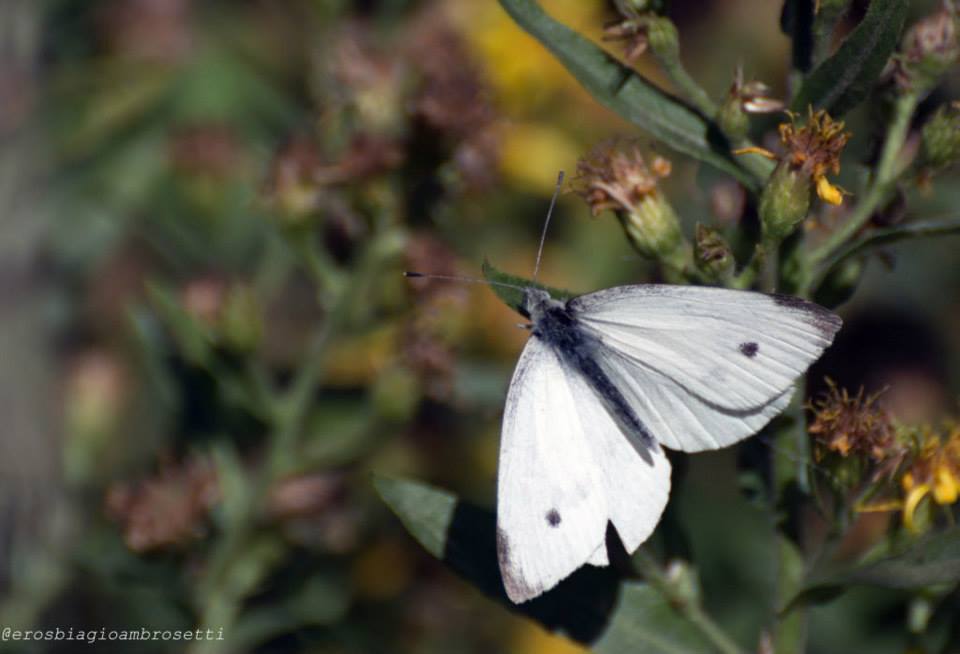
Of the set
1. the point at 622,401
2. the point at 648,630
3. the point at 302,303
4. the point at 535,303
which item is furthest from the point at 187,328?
the point at 302,303

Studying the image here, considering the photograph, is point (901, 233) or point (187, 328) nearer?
point (901, 233)

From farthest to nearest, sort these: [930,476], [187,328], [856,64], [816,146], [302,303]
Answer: [302,303], [187,328], [930,476], [816,146], [856,64]

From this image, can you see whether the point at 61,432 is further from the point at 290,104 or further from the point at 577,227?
the point at 577,227

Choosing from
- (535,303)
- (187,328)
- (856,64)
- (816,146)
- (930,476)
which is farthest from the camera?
(187,328)

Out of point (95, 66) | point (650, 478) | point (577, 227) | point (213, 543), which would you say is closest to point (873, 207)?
point (650, 478)

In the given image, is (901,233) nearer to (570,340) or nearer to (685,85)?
(685,85)

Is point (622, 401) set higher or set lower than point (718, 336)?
lower

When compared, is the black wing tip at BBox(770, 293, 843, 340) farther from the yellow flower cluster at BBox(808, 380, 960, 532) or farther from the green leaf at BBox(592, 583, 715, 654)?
the green leaf at BBox(592, 583, 715, 654)

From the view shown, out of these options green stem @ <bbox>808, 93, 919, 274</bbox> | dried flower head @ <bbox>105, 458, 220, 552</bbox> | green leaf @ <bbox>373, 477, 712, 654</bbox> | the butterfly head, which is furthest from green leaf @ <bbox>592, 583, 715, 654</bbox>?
dried flower head @ <bbox>105, 458, 220, 552</bbox>
